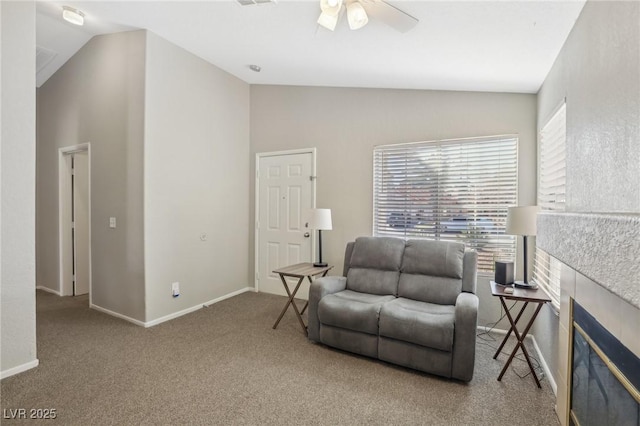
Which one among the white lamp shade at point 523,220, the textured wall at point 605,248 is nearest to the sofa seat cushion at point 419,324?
the white lamp shade at point 523,220

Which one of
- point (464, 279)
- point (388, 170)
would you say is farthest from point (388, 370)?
point (388, 170)

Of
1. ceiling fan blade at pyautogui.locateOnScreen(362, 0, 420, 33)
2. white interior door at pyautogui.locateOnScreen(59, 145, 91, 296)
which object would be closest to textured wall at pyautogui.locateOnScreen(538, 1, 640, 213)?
ceiling fan blade at pyautogui.locateOnScreen(362, 0, 420, 33)

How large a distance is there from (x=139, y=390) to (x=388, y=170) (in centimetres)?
319

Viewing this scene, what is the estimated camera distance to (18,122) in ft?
7.98

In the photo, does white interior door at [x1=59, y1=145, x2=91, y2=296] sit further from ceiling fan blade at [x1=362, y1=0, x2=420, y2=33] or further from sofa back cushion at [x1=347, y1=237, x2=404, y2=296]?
ceiling fan blade at [x1=362, y1=0, x2=420, y2=33]

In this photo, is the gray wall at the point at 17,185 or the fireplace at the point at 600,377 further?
the gray wall at the point at 17,185

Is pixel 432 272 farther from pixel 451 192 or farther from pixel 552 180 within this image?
pixel 552 180

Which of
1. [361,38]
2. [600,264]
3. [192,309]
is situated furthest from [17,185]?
[600,264]

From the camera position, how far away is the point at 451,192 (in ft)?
11.4

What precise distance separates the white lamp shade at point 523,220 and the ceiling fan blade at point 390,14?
5.37 ft

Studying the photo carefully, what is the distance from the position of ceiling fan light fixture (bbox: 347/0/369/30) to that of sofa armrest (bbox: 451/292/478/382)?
2.13m

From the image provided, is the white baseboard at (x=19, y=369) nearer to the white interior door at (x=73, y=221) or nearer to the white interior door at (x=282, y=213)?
the white interior door at (x=73, y=221)

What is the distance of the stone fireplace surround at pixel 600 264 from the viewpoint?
0.72 metres

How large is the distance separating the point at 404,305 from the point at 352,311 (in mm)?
470
